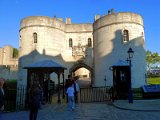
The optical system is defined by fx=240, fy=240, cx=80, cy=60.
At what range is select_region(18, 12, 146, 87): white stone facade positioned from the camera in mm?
29219

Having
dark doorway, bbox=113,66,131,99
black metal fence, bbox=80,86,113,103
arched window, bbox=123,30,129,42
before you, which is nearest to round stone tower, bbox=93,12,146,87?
arched window, bbox=123,30,129,42

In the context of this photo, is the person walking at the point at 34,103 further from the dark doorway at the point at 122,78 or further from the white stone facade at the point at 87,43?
the white stone facade at the point at 87,43

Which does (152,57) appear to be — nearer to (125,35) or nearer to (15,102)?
(125,35)

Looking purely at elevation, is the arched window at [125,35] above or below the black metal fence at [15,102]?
above

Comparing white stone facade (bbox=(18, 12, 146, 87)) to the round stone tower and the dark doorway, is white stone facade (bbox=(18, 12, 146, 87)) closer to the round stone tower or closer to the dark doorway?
the round stone tower

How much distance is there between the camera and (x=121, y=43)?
29.1 metres

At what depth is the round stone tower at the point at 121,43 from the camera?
95.0ft

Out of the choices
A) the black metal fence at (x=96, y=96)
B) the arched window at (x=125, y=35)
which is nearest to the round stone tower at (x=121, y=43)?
the arched window at (x=125, y=35)

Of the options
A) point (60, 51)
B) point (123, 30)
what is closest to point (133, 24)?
point (123, 30)

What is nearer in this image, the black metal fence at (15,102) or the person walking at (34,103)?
the person walking at (34,103)

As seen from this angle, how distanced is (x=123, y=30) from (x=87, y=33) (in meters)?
7.97

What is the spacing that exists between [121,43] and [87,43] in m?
7.83

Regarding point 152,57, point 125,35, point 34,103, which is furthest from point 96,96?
point 152,57

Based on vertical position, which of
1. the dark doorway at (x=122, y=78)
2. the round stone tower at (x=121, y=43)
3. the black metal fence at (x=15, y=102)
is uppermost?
the round stone tower at (x=121, y=43)
